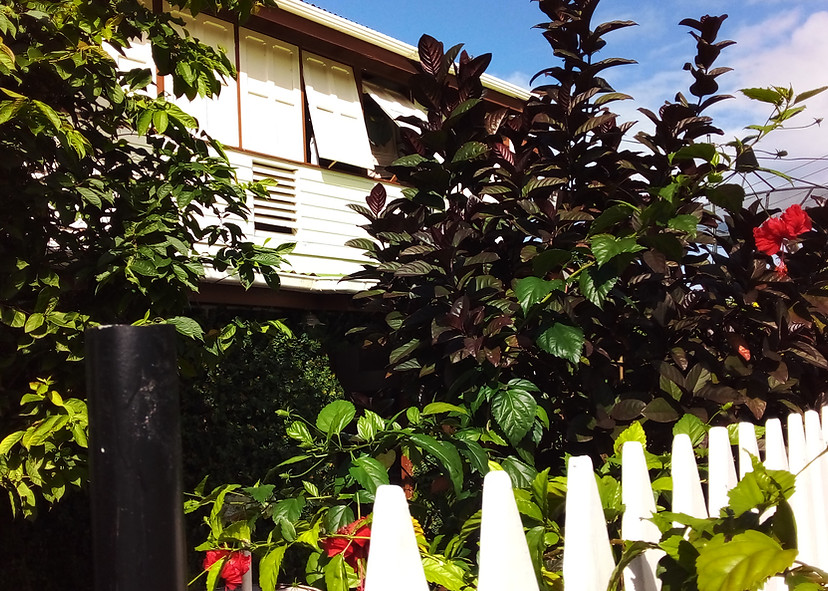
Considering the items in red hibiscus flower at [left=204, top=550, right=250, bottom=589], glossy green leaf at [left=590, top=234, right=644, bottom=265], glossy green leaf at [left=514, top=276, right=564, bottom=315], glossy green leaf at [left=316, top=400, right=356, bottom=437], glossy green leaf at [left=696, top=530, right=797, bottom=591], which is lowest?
red hibiscus flower at [left=204, top=550, right=250, bottom=589]

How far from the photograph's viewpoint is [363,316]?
678cm

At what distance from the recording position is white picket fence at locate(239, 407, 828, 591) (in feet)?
3.29

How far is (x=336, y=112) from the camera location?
301 inches

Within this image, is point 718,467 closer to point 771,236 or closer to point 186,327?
point 771,236

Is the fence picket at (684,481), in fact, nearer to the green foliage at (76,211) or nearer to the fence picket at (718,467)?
the fence picket at (718,467)

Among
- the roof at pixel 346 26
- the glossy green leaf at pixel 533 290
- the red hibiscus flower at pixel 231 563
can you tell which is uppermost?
the roof at pixel 346 26

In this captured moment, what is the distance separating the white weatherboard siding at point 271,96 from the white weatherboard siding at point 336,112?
0.16 meters

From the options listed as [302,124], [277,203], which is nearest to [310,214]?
[277,203]

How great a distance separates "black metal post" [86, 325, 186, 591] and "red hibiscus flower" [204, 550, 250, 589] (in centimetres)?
91

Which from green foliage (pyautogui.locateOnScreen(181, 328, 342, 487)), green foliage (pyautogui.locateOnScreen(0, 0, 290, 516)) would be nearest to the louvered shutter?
green foliage (pyautogui.locateOnScreen(181, 328, 342, 487))

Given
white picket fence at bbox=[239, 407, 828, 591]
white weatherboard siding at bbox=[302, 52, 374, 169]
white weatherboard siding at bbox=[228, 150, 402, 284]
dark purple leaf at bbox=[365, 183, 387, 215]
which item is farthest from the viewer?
white weatherboard siding at bbox=[302, 52, 374, 169]

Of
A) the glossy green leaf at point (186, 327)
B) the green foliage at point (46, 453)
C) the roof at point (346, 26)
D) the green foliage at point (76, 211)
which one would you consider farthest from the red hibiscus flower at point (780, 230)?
the roof at point (346, 26)

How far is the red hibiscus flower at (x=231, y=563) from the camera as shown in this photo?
158cm

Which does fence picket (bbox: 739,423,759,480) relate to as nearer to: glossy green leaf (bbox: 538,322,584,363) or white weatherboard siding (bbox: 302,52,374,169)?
glossy green leaf (bbox: 538,322,584,363)
